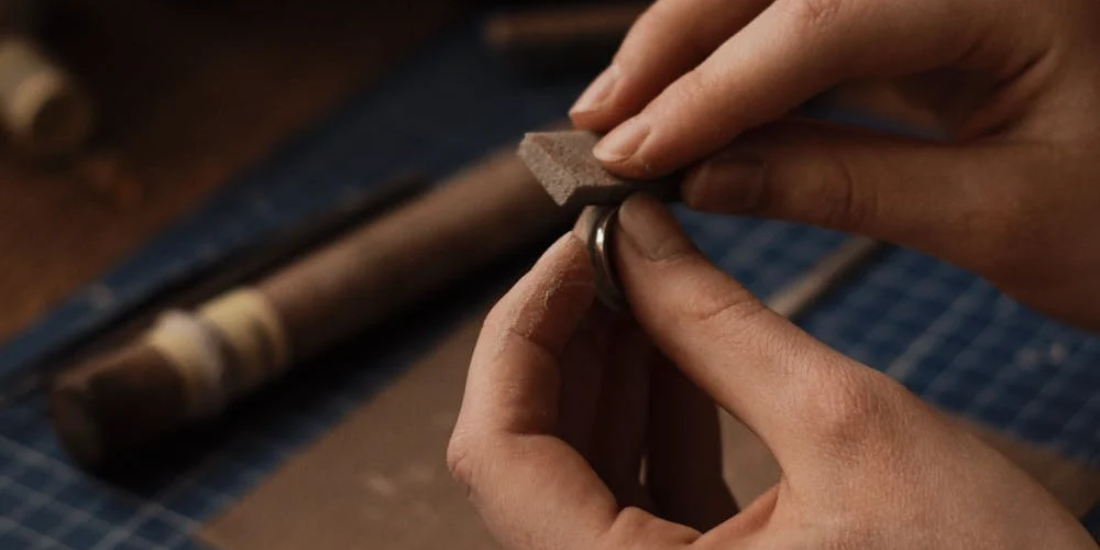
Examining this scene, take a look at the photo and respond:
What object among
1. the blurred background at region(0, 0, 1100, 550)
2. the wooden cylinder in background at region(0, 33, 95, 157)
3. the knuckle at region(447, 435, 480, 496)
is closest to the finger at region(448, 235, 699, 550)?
the knuckle at region(447, 435, 480, 496)

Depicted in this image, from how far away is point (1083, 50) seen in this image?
0.60m

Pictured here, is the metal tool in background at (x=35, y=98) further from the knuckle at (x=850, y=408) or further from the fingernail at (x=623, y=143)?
the knuckle at (x=850, y=408)

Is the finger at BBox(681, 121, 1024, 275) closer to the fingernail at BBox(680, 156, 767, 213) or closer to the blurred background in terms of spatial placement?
the fingernail at BBox(680, 156, 767, 213)

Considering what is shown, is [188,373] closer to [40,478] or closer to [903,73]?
[40,478]

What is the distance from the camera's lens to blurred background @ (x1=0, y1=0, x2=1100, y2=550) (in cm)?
76

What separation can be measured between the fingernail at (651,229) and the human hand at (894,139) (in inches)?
0.7

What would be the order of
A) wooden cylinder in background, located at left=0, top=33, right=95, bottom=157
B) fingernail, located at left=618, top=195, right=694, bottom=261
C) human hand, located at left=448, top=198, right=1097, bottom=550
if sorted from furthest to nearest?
wooden cylinder in background, located at left=0, top=33, right=95, bottom=157, fingernail, located at left=618, top=195, right=694, bottom=261, human hand, located at left=448, top=198, right=1097, bottom=550

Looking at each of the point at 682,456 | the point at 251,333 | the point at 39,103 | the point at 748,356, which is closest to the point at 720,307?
the point at 748,356

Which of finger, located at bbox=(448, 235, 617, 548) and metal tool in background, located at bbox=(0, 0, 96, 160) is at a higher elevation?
metal tool in background, located at bbox=(0, 0, 96, 160)

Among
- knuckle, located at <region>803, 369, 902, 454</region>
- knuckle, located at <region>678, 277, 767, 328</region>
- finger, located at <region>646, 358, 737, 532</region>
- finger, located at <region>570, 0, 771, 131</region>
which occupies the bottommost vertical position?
finger, located at <region>646, 358, 737, 532</region>

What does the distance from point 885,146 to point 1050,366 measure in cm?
27

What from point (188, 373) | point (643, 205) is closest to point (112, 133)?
point (188, 373)

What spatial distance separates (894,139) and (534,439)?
264 mm

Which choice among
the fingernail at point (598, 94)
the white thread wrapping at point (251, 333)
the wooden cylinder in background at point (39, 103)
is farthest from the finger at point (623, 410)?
the wooden cylinder in background at point (39, 103)
